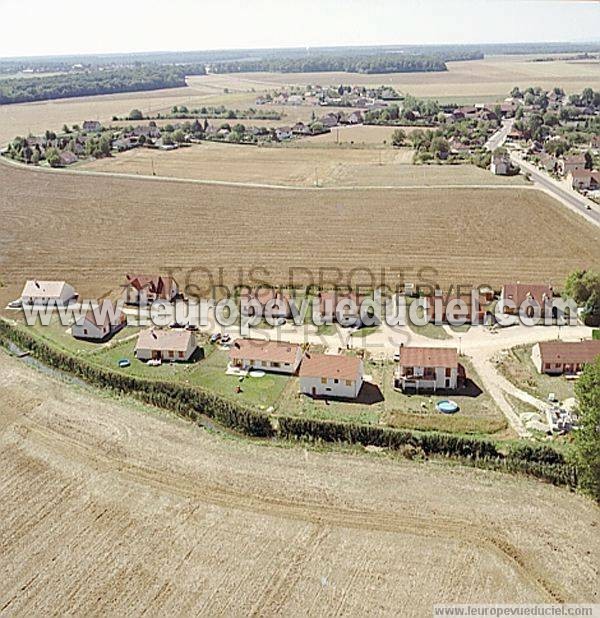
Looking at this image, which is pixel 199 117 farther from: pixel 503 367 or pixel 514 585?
pixel 514 585

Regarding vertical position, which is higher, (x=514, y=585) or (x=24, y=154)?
(x=24, y=154)

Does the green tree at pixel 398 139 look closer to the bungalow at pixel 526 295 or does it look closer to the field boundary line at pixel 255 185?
the field boundary line at pixel 255 185

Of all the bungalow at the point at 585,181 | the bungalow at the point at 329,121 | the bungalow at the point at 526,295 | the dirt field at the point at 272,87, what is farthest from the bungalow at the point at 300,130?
the bungalow at the point at 526,295

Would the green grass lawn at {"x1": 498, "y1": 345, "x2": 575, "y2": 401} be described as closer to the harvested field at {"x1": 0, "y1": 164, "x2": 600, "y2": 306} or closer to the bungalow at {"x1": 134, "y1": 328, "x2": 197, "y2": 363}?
the harvested field at {"x1": 0, "y1": 164, "x2": 600, "y2": 306}

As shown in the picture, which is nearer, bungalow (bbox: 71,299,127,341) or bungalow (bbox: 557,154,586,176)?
bungalow (bbox: 71,299,127,341)

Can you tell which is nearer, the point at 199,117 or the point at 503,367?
the point at 503,367

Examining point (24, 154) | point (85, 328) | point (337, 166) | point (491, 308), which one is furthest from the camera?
point (24, 154)

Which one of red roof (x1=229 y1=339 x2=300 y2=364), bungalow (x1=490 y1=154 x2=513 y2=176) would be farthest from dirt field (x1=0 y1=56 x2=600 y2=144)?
red roof (x1=229 y1=339 x2=300 y2=364)

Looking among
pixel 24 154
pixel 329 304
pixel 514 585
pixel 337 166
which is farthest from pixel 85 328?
pixel 24 154
